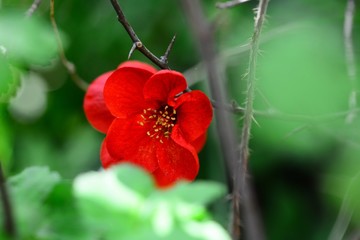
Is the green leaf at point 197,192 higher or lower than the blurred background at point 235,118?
higher

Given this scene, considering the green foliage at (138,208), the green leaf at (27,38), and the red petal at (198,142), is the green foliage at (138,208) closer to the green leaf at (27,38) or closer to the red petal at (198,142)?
the green leaf at (27,38)

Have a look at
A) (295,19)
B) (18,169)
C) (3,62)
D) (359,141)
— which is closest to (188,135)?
(359,141)

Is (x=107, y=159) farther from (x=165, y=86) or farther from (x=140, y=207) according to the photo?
(x=140, y=207)

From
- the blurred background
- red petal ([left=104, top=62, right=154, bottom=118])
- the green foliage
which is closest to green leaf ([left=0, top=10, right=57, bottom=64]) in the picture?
the green foliage

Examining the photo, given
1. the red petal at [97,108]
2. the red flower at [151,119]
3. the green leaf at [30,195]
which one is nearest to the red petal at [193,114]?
the red flower at [151,119]

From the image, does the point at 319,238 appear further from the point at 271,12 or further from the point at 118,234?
the point at 118,234
